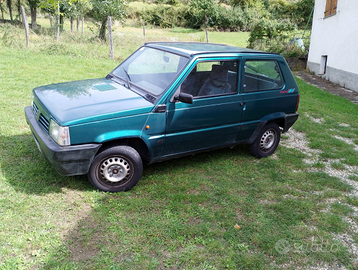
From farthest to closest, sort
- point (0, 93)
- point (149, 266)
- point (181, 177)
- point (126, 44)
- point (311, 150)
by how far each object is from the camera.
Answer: point (126, 44)
point (0, 93)
point (311, 150)
point (181, 177)
point (149, 266)

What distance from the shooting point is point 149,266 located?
3.04m

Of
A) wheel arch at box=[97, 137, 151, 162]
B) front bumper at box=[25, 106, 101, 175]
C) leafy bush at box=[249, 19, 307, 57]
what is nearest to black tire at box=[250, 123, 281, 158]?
wheel arch at box=[97, 137, 151, 162]

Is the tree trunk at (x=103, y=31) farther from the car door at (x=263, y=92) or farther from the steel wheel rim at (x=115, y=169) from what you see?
the steel wheel rim at (x=115, y=169)

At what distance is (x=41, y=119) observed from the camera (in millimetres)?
4199

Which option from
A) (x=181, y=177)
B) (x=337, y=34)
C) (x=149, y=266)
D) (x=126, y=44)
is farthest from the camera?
(x=126, y=44)

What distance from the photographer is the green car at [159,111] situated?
3.78 meters

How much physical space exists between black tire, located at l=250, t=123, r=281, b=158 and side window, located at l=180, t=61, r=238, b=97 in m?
1.05

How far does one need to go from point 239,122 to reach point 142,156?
1637 millimetres

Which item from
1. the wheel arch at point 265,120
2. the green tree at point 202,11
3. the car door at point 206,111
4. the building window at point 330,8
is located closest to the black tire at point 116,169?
the car door at point 206,111

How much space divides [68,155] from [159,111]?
4.06 ft

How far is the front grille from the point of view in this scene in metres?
3.97

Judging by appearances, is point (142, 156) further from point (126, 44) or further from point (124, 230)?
point (126, 44)

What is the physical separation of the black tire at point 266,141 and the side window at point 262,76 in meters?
0.68

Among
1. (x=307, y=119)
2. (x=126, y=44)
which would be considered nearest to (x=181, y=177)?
(x=307, y=119)
